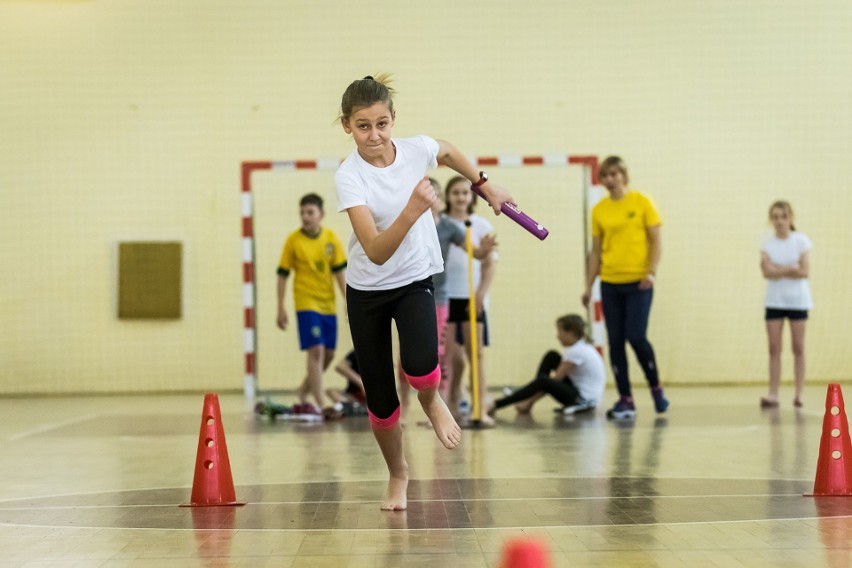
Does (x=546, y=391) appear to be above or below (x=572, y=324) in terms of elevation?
below

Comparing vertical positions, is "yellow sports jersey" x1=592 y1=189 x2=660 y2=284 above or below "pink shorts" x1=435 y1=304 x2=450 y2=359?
above

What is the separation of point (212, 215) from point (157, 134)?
3.13 ft

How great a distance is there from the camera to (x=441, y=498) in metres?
4.57

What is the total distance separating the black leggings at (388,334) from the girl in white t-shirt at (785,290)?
533cm

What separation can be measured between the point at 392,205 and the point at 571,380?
4846mm

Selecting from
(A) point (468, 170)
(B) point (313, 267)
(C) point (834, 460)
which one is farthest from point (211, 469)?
(B) point (313, 267)

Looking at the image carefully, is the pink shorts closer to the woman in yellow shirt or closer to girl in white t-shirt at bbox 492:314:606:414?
girl in white t-shirt at bbox 492:314:606:414

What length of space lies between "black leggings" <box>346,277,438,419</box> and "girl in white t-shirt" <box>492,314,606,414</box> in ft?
14.0

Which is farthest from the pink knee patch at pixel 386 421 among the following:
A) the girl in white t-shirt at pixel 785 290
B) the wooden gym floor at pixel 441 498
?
the girl in white t-shirt at pixel 785 290

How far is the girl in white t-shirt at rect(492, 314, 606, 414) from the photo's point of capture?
8438 millimetres

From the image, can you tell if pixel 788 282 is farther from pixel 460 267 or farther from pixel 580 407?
pixel 460 267

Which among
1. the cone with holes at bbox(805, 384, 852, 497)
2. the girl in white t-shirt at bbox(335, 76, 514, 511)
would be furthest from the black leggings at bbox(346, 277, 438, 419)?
the cone with holes at bbox(805, 384, 852, 497)

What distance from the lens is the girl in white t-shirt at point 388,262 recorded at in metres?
3.97

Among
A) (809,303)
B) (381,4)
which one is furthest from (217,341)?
(809,303)
